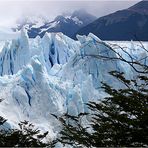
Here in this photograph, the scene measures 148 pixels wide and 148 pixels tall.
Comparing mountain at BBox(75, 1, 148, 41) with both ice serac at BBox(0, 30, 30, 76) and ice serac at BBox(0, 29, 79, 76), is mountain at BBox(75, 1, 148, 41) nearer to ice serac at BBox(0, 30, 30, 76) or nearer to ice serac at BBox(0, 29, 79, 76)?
ice serac at BBox(0, 29, 79, 76)

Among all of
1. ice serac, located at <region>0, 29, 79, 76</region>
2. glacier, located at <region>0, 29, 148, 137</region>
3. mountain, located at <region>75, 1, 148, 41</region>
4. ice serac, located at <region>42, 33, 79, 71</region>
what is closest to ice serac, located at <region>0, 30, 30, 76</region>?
ice serac, located at <region>0, 29, 79, 76</region>

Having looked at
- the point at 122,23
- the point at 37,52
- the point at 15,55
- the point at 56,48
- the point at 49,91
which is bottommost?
the point at 49,91

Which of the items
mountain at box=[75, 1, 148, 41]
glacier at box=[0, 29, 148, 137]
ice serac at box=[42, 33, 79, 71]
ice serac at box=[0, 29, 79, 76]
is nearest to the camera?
glacier at box=[0, 29, 148, 137]

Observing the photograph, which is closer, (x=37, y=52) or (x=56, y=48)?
(x=56, y=48)

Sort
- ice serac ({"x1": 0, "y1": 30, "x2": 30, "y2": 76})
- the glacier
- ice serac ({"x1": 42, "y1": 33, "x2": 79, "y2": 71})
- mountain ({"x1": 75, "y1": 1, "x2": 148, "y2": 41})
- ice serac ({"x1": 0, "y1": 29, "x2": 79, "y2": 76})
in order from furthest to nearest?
mountain ({"x1": 75, "y1": 1, "x2": 148, "y2": 41})
ice serac ({"x1": 42, "y1": 33, "x2": 79, "y2": 71})
ice serac ({"x1": 0, "y1": 29, "x2": 79, "y2": 76})
ice serac ({"x1": 0, "y1": 30, "x2": 30, "y2": 76})
the glacier

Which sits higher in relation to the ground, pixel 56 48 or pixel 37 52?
pixel 37 52

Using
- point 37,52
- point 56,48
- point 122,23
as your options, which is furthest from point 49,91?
point 122,23

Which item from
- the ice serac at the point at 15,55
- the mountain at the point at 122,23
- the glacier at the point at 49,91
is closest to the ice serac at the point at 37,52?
the ice serac at the point at 15,55

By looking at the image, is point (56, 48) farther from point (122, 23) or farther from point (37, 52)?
point (122, 23)

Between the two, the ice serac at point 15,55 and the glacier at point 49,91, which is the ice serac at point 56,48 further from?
the glacier at point 49,91
